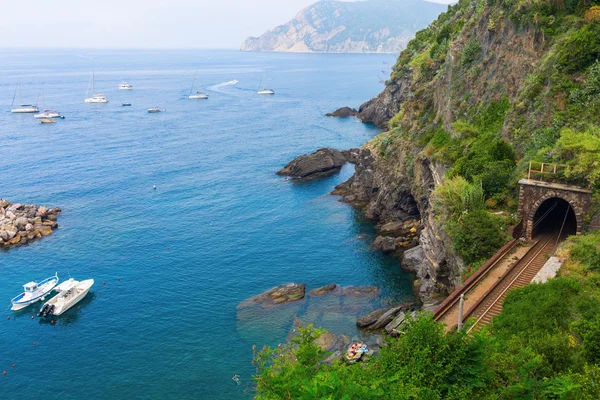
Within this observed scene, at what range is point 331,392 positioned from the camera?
16.7m

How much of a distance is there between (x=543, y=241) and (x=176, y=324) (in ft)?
122

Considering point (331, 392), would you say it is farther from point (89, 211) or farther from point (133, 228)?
point (89, 211)

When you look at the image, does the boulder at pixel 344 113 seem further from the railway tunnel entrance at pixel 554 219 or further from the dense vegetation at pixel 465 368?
the dense vegetation at pixel 465 368

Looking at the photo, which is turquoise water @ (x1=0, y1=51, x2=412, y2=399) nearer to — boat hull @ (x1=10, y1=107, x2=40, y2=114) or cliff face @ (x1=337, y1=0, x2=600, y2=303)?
cliff face @ (x1=337, y1=0, x2=600, y2=303)

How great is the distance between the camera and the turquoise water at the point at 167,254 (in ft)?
144

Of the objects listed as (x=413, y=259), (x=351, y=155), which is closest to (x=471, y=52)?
(x=413, y=259)

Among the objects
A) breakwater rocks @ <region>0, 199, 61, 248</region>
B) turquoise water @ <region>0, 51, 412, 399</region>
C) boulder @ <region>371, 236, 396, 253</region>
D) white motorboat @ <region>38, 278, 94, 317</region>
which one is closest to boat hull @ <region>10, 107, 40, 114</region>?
turquoise water @ <region>0, 51, 412, 399</region>

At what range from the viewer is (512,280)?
3469cm

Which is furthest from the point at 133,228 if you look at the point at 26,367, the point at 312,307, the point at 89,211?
the point at 312,307

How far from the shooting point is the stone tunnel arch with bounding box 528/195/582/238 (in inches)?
1606

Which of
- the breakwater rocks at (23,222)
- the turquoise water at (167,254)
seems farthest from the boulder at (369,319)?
the breakwater rocks at (23,222)

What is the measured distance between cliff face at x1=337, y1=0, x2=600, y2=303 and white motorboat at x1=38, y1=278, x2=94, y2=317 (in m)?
39.9

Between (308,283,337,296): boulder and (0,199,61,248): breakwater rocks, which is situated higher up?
(0,199,61,248): breakwater rocks

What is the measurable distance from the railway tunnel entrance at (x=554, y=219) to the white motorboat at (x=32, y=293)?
177ft
